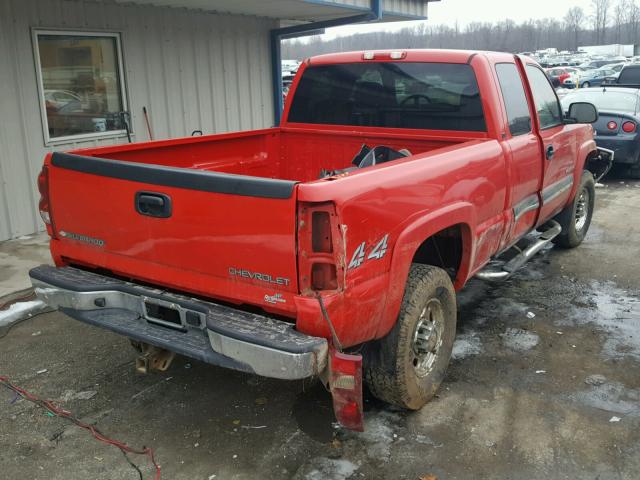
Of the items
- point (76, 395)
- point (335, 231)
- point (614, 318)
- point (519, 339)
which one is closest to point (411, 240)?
point (335, 231)

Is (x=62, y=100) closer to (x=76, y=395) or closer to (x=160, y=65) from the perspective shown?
(x=160, y=65)

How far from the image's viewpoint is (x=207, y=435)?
3.61 meters

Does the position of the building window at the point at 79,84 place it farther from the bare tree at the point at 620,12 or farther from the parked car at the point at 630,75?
the bare tree at the point at 620,12

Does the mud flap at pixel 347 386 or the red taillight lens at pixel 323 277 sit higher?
the red taillight lens at pixel 323 277

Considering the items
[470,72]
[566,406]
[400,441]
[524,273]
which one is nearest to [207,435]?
[400,441]

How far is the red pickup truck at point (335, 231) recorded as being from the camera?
2.91m

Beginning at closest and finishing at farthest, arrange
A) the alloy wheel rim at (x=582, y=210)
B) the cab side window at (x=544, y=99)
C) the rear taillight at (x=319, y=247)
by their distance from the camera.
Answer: the rear taillight at (x=319, y=247) < the cab side window at (x=544, y=99) < the alloy wheel rim at (x=582, y=210)

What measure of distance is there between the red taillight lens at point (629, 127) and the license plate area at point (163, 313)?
31.1 feet

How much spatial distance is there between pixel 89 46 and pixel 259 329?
6.50m

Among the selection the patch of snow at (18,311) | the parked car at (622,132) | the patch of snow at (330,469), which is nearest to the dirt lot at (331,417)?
the patch of snow at (330,469)

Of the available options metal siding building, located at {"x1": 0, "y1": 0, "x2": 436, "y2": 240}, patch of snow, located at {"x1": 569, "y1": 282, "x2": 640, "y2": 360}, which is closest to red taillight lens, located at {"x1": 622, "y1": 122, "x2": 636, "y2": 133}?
metal siding building, located at {"x1": 0, "y1": 0, "x2": 436, "y2": 240}

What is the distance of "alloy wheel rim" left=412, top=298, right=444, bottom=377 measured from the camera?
12.3ft

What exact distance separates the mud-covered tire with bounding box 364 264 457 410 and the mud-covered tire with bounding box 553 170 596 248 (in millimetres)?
3466

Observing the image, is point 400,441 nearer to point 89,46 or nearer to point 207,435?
point 207,435
